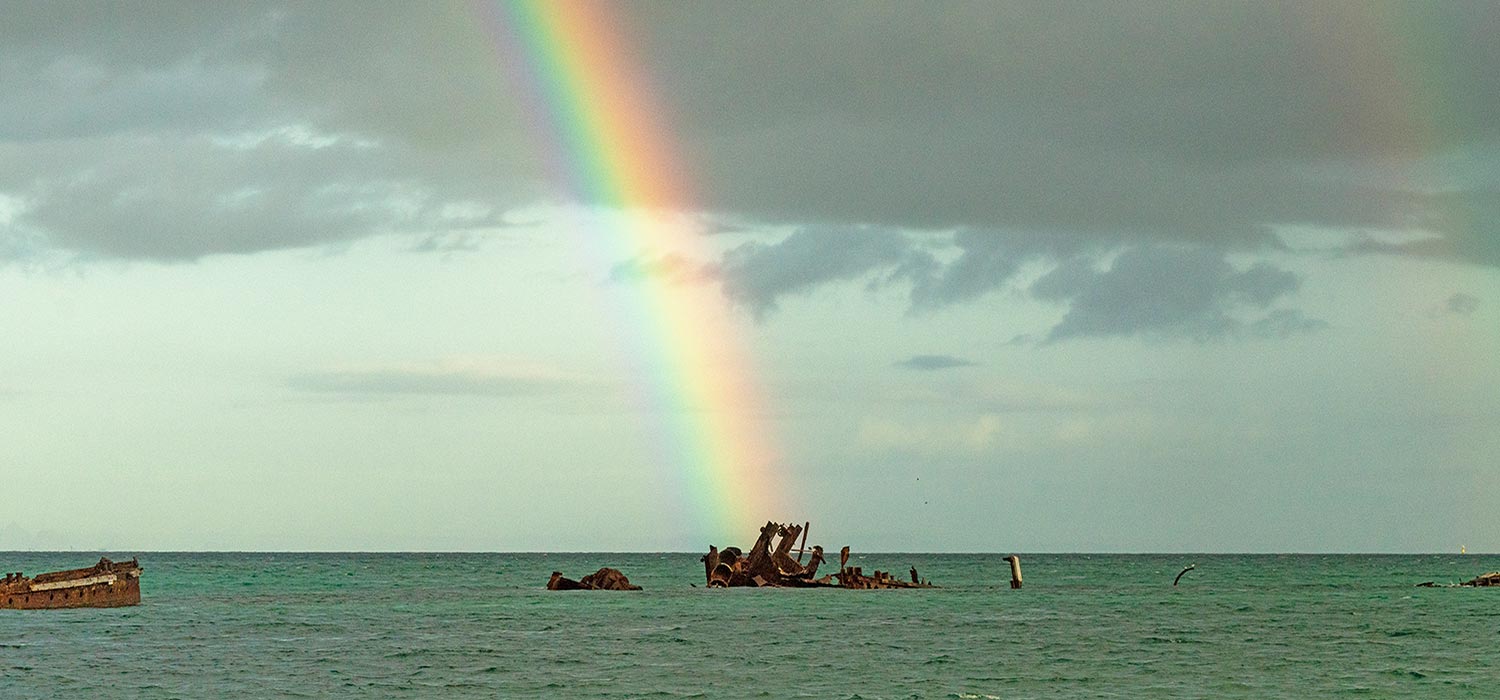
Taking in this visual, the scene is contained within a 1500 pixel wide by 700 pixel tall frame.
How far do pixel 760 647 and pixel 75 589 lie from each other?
4174 centimetres

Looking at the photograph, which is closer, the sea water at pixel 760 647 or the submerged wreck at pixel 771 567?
the sea water at pixel 760 647

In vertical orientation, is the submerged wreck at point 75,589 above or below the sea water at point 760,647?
above

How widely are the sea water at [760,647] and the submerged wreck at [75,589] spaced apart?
94 centimetres

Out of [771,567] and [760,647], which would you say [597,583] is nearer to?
[771,567]

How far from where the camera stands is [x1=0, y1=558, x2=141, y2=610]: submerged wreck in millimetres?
77812

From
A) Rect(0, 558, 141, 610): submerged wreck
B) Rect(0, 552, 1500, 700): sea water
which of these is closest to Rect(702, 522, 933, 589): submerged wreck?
Rect(0, 552, 1500, 700): sea water

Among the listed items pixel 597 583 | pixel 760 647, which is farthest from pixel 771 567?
pixel 760 647

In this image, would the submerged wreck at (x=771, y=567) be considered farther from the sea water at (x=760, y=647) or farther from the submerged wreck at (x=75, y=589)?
the submerged wreck at (x=75, y=589)

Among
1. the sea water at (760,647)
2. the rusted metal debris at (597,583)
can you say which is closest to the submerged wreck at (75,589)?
the sea water at (760,647)

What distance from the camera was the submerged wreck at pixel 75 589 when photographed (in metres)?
77.8

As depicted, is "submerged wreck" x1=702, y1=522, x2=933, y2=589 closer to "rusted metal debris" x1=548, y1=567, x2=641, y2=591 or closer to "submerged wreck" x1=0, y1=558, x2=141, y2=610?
"rusted metal debris" x1=548, y1=567, x2=641, y2=591

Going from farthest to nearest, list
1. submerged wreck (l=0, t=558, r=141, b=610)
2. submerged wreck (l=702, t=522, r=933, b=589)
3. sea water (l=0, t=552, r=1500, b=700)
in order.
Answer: submerged wreck (l=702, t=522, r=933, b=589), submerged wreck (l=0, t=558, r=141, b=610), sea water (l=0, t=552, r=1500, b=700)

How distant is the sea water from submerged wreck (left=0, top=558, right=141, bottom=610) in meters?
0.94

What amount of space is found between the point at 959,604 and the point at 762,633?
25022mm
